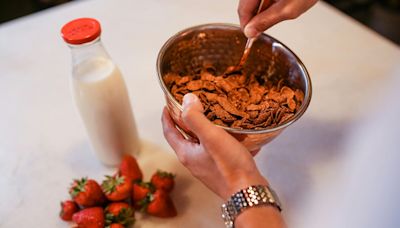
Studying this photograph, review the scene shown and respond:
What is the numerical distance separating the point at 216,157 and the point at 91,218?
28 centimetres

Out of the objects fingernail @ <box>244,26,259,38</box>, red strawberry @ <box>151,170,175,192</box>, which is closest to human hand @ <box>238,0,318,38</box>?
fingernail @ <box>244,26,259,38</box>

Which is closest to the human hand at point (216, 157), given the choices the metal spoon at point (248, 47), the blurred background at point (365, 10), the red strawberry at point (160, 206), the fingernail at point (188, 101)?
the fingernail at point (188, 101)

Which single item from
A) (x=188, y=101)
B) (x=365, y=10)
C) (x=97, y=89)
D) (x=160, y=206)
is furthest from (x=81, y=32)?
(x=365, y=10)

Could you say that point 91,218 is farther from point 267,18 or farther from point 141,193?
point 267,18

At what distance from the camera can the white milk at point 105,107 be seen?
2.39 ft

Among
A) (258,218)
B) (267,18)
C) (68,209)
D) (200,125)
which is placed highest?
(267,18)

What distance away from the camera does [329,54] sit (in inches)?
43.6

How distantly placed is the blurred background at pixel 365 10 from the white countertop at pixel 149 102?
89cm

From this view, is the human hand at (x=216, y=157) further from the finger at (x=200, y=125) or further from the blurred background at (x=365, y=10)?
the blurred background at (x=365, y=10)

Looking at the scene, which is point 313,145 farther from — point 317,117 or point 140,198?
point 140,198

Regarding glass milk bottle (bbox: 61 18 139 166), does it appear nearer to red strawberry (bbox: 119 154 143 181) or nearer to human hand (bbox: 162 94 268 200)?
red strawberry (bbox: 119 154 143 181)

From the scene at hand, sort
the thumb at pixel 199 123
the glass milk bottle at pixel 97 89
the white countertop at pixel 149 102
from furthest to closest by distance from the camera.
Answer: the white countertop at pixel 149 102
the glass milk bottle at pixel 97 89
the thumb at pixel 199 123

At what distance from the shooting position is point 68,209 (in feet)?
2.40

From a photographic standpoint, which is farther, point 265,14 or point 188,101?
point 265,14
